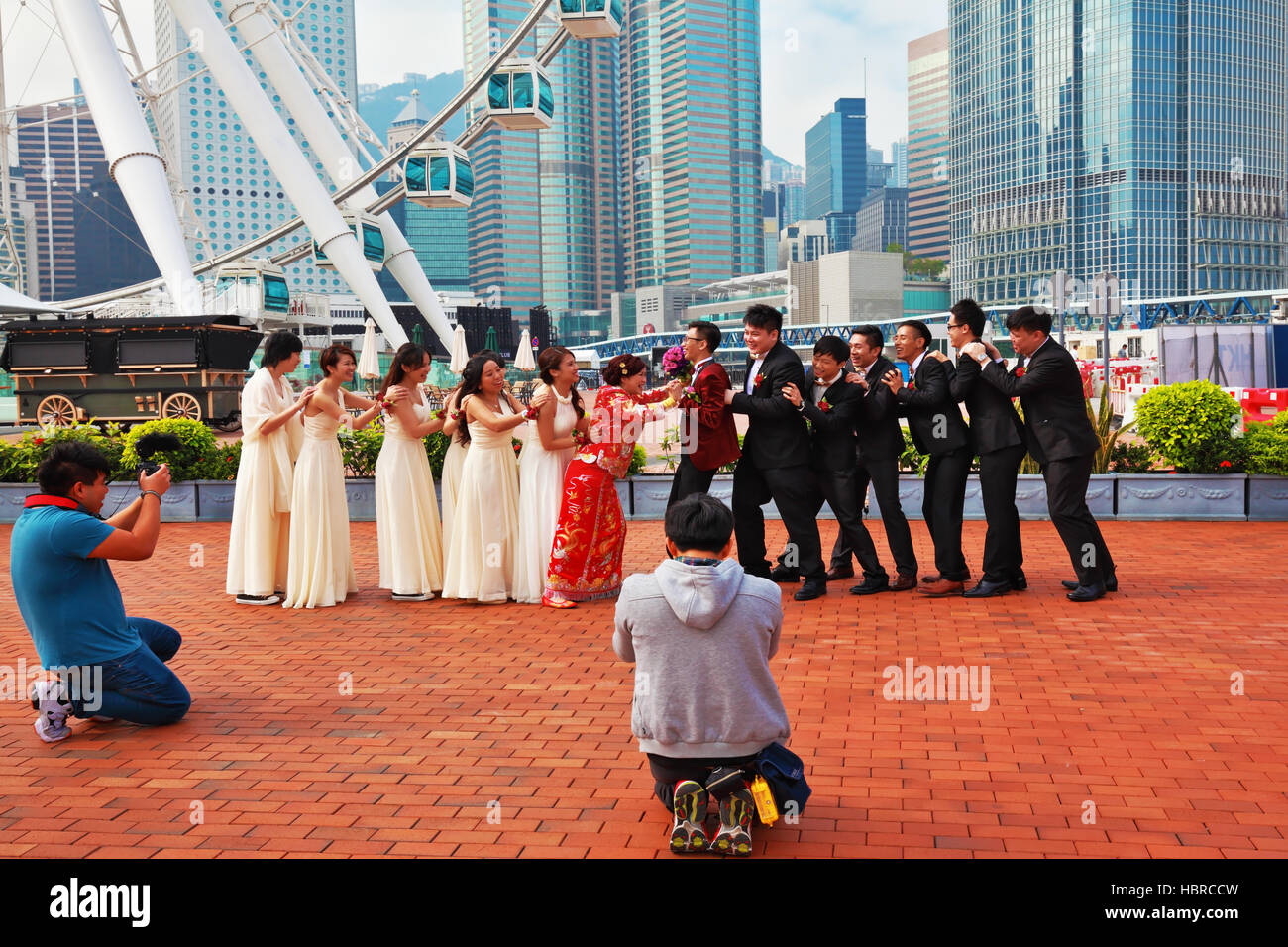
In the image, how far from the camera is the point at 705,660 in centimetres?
380

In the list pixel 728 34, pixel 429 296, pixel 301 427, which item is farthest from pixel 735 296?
pixel 301 427

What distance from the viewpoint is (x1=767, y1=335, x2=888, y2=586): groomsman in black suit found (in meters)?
8.20

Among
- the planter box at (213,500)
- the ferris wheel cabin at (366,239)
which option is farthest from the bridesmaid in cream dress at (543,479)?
the ferris wheel cabin at (366,239)

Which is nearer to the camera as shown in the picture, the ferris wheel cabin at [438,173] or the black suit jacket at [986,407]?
the black suit jacket at [986,407]

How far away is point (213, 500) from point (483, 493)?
20.0 feet

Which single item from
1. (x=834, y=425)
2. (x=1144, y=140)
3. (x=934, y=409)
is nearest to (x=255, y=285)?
(x=834, y=425)

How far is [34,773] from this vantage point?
15.8 ft

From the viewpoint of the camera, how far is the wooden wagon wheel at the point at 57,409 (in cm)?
2462

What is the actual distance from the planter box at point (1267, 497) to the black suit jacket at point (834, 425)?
17.4 feet

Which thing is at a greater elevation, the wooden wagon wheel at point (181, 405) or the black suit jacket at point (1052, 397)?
the wooden wagon wheel at point (181, 405)

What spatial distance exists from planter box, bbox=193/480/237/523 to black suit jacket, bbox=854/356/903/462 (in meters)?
7.90

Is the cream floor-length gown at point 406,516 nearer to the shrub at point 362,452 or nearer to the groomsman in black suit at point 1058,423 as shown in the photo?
the groomsman in black suit at point 1058,423
